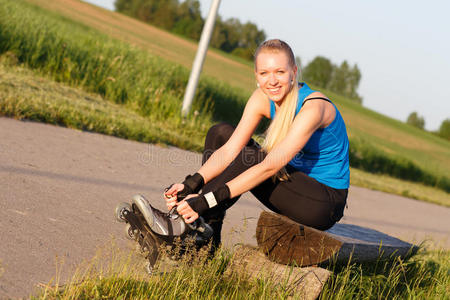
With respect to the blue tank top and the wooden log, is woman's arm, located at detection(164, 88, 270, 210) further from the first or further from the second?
the wooden log

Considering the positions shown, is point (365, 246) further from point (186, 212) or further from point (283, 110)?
point (186, 212)

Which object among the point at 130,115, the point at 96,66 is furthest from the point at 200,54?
the point at 96,66

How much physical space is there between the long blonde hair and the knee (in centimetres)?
42

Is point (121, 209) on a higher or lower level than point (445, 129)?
lower

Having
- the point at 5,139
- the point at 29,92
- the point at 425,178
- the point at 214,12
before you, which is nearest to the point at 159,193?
the point at 5,139

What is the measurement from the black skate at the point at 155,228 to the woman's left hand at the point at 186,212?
68mm

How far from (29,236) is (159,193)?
218 cm

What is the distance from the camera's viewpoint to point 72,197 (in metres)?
4.21

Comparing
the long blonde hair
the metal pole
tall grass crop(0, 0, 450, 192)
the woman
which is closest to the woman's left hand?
the woman

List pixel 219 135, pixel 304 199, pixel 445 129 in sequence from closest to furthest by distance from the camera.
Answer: pixel 304 199 → pixel 219 135 → pixel 445 129

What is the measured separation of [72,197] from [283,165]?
1.95 m

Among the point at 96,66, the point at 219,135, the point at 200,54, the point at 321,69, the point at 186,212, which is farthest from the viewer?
the point at 321,69

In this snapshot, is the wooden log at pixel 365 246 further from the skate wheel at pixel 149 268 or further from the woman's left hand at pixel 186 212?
the skate wheel at pixel 149 268

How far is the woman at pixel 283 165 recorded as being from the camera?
3037 millimetres
